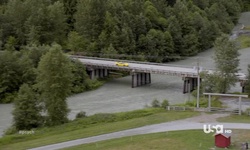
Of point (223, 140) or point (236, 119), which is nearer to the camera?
point (223, 140)

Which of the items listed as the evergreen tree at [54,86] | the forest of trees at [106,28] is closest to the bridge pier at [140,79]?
the forest of trees at [106,28]

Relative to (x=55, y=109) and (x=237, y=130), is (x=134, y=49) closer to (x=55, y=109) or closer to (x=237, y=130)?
(x=55, y=109)

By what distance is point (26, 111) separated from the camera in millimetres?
55531

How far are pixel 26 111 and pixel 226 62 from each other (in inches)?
971

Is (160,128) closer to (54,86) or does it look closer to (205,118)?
(205,118)

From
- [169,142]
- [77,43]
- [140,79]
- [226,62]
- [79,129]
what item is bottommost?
[79,129]

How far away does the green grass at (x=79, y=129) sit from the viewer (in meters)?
49.0

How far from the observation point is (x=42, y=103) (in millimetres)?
57969

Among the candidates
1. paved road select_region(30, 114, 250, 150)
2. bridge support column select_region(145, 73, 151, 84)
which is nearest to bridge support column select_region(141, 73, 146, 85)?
bridge support column select_region(145, 73, 151, 84)

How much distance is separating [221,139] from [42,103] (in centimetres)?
2383

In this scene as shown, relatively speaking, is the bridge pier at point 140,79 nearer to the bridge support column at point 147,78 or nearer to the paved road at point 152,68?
the bridge support column at point 147,78

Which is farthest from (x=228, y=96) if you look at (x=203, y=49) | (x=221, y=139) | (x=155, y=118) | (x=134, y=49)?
(x=203, y=49)

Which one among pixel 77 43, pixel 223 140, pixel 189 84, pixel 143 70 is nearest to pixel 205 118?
pixel 223 140

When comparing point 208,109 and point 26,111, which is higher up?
point 208,109
